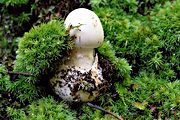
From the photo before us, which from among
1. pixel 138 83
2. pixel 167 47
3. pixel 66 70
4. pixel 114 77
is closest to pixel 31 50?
pixel 66 70

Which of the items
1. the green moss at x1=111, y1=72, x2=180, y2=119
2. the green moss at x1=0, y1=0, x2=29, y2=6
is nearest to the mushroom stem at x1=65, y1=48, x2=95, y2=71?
the green moss at x1=111, y1=72, x2=180, y2=119

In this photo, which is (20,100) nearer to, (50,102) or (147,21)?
(50,102)

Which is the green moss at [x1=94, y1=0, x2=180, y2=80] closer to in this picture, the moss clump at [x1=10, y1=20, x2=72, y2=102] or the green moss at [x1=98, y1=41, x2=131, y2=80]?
the green moss at [x1=98, y1=41, x2=131, y2=80]

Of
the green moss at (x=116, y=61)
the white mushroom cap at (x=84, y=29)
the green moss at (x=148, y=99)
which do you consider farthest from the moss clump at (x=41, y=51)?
the green moss at (x=148, y=99)

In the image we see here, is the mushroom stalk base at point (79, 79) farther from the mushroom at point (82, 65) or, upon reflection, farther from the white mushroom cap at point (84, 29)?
the white mushroom cap at point (84, 29)

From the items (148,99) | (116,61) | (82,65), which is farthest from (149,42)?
(82,65)

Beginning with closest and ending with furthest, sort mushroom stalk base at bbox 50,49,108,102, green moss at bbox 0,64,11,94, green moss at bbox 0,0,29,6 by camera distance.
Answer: mushroom stalk base at bbox 50,49,108,102 → green moss at bbox 0,64,11,94 → green moss at bbox 0,0,29,6

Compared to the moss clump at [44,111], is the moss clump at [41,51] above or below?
above
